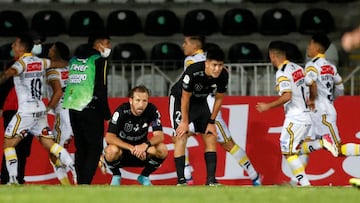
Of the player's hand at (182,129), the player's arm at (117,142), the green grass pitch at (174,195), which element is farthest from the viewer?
the player's arm at (117,142)

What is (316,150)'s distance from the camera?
51.0 ft

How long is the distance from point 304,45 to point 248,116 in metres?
4.83

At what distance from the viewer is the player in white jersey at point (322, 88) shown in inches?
591

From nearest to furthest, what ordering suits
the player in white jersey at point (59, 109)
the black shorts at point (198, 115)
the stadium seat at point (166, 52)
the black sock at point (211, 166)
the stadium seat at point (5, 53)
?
the black sock at point (211, 166), the black shorts at point (198, 115), the player in white jersey at point (59, 109), the stadium seat at point (5, 53), the stadium seat at point (166, 52)

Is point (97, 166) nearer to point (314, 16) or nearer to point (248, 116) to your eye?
point (248, 116)

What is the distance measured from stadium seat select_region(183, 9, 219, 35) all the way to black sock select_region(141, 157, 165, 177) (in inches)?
228

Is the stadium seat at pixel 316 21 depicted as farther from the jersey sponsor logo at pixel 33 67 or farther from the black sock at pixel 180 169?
the black sock at pixel 180 169

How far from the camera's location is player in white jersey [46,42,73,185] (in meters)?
15.3

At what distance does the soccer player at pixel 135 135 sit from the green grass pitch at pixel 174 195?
3092 mm

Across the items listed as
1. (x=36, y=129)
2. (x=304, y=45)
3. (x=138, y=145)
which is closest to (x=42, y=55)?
(x=36, y=129)

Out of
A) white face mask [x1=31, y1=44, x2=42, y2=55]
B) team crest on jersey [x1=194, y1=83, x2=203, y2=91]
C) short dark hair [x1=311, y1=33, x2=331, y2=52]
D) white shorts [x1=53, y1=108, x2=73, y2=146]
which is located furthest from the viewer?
white shorts [x1=53, y1=108, x2=73, y2=146]

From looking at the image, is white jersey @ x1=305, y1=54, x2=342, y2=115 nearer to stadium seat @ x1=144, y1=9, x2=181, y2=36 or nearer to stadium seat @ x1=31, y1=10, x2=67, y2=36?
stadium seat @ x1=144, y1=9, x2=181, y2=36

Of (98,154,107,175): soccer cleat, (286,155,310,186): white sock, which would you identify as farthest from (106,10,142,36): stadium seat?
(286,155,310,186): white sock

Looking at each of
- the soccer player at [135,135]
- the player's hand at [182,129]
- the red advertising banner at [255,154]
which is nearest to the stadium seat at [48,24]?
the red advertising banner at [255,154]
